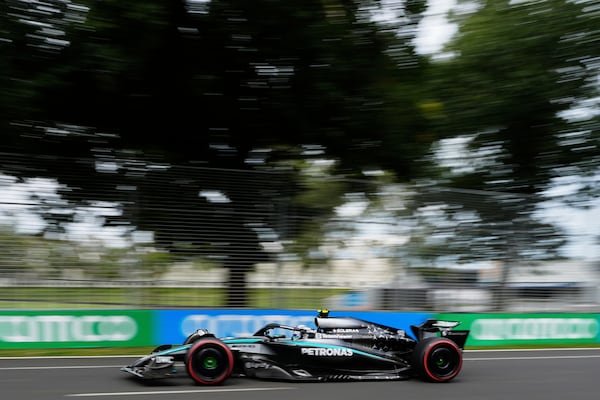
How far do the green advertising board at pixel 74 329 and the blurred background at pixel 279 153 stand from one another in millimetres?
196

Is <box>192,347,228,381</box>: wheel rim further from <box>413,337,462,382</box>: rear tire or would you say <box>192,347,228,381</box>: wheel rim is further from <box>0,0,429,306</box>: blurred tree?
<box>0,0,429,306</box>: blurred tree

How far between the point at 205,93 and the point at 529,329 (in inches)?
300

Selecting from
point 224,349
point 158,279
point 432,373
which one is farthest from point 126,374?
point 432,373

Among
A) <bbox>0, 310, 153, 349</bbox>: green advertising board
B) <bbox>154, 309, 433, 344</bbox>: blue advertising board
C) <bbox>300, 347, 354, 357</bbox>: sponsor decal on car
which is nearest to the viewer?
<bbox>300, 347, 354, 357</bbox>: sponsor decal on car

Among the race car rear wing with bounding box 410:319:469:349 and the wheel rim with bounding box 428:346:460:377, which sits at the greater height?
the race car rear wing with bounding box 410:319:469:349

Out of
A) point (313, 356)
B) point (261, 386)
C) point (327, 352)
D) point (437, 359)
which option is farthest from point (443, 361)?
point (261, 386)

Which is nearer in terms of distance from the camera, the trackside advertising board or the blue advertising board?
the trackside advertising board

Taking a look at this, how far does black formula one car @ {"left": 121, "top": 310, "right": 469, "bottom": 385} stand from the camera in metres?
7.27

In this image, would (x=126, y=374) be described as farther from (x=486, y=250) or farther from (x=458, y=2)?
(x=458, y=2)

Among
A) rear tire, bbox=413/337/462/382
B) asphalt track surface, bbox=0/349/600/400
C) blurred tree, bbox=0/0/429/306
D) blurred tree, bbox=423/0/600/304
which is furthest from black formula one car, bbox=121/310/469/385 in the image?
blurred tree, bbox=423/0/600/304

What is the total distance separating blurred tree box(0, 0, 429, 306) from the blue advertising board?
41 cm

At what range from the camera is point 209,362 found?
7.32 meters

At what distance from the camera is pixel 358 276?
1173 centimetres

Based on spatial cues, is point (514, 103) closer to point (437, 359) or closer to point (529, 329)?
point (529, 329)
